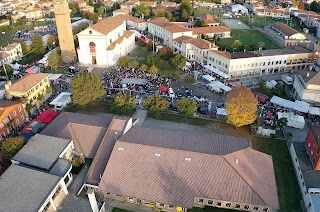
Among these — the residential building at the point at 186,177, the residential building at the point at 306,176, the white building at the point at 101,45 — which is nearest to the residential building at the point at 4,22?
the white building at the point at 101,45

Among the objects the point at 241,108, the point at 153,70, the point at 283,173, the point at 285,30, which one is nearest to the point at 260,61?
the point at 153,70

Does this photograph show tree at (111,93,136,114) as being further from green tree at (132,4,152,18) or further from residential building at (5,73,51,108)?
green tree at (132,4,152,18)

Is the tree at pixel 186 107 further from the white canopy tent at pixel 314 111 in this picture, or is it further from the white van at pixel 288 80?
the white van at pixel 288 80

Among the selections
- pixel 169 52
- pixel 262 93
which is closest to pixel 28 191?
pixel 262 93

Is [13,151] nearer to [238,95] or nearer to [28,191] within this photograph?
[28,191]

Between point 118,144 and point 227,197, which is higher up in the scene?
point 118,144

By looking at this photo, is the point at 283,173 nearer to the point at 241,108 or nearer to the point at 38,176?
the point at 241,108
